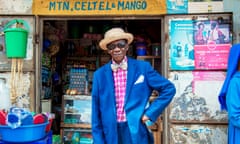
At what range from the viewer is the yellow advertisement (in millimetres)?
4293

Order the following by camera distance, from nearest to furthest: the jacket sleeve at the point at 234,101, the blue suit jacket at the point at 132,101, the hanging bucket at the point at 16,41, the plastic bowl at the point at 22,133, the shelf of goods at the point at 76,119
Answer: the blue suit jacket at the point at 132,101
the jacket sleeve at the point at 234,101
the plastic bowl at the point at 22,133
the hanging bucket at the point at 16,41
the shelf of goods at the point at 76,119

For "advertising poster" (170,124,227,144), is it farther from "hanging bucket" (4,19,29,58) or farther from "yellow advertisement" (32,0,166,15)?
"hanging bucket" (4,19,29,58)

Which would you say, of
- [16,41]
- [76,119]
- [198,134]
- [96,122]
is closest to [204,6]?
[198,134]

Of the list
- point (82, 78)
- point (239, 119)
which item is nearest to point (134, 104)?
point (239, 119)

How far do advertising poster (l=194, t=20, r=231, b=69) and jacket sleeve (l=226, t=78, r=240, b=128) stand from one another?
1018mm

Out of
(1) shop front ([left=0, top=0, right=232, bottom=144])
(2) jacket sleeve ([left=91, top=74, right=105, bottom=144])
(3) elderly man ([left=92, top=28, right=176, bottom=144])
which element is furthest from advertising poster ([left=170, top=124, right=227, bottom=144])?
(2) jacket sleeve ([left=91, top=74, right=105, bottom=144])

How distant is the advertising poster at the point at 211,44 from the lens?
13.8 feet

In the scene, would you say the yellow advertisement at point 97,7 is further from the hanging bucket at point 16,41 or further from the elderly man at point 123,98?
the elderly man at point 123,98

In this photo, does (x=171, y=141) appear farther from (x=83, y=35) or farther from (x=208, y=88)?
(x=83, y=35)

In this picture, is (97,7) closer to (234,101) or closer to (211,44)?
(211,44)

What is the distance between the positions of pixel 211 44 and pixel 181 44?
349 millimetres

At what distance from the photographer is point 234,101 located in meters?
3.11

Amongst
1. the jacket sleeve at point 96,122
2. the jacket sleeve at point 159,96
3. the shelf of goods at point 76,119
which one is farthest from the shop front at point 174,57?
the jacket sleeve at point 96,122

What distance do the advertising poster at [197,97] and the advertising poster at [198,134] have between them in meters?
0.09
